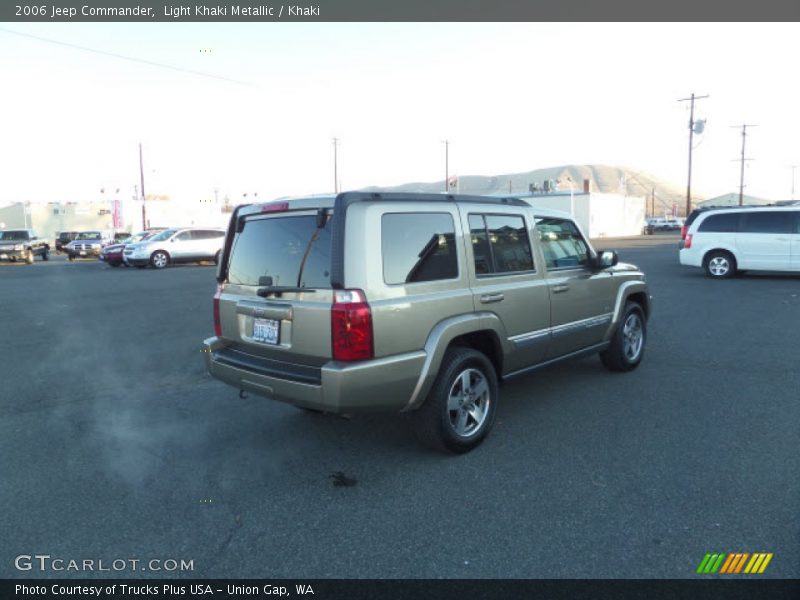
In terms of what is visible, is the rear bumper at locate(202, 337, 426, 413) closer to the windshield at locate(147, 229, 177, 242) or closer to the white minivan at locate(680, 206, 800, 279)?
the white minivan at locate(680, 206, 800, 279)

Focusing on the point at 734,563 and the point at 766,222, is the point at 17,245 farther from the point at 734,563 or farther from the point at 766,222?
the point at 734,563

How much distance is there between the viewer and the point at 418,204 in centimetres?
395

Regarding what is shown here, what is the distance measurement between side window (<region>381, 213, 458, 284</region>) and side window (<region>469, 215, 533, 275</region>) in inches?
11.4

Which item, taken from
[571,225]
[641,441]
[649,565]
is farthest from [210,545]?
[571,225]

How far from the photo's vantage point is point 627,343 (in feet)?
20.7

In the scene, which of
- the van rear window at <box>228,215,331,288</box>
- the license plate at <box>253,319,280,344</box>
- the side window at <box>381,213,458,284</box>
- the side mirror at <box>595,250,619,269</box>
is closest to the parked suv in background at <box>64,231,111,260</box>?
the van rear window at <box>228,215,331,288</box>

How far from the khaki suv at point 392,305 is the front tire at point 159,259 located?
21.4 metres

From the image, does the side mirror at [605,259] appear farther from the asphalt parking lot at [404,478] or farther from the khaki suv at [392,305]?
the asphalt parking lot at [404,478]

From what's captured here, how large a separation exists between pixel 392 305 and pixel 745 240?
50.0ft

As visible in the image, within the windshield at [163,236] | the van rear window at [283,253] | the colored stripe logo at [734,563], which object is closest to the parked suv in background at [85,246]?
the windshield at [163,236]

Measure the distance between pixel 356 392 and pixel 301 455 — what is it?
3.29 feet

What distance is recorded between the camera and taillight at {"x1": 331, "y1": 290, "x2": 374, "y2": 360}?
3.45 metres

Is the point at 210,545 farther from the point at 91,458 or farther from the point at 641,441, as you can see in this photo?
the point at 641,441

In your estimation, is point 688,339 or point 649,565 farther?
point 688,339
